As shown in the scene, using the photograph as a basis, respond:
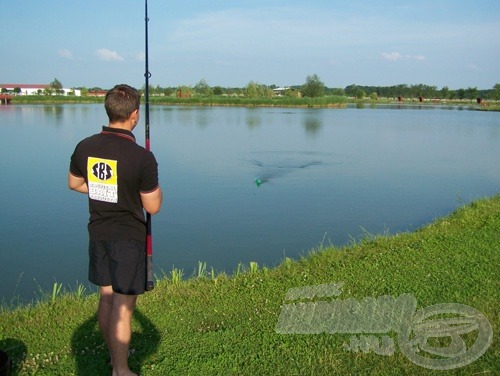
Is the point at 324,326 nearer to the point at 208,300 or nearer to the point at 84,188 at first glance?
the point at 208,300

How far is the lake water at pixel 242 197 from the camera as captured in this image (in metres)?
7.08

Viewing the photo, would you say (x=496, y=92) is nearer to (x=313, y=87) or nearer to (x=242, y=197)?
(x=313, y=87)

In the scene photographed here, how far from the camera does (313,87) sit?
86.2 m

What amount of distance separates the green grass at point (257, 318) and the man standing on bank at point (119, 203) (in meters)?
0.56

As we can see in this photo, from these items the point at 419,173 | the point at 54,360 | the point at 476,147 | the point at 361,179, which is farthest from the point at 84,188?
the point at 476,147

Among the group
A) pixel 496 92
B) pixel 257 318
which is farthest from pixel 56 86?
pixel 257 318

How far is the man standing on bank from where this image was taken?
2.54 metres

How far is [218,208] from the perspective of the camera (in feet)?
32.2

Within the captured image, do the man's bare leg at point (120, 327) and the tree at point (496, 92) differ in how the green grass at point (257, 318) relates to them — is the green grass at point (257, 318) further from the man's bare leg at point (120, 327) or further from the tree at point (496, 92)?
the tree at point (496, 92)

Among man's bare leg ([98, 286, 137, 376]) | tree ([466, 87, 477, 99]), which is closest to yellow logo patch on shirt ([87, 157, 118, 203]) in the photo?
man's bare leg ([98, 286, 137, 376])

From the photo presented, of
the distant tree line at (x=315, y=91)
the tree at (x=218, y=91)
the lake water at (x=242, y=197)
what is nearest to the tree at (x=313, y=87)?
the distant tree line at (x=315, y=91)

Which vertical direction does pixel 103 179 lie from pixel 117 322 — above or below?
above

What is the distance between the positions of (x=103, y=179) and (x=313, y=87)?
3395 inches

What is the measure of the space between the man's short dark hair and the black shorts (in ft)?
2.15
